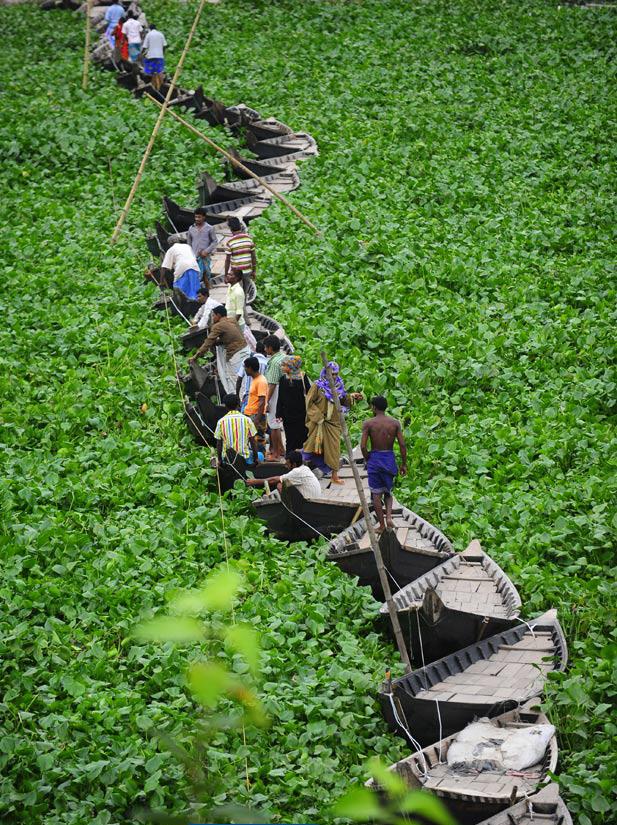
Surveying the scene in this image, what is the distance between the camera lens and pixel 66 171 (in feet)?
68.6

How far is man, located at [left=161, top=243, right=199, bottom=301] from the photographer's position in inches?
587

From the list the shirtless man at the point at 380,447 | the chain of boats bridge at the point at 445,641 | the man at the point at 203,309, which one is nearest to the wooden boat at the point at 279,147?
the man at the point at 203,309

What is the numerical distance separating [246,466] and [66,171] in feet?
38.3

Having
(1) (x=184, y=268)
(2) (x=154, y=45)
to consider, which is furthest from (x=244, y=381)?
(2) (x=154, y=45)

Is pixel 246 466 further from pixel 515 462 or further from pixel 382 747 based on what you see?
pixel 382 747

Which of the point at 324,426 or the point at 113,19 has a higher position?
the point at 113,19

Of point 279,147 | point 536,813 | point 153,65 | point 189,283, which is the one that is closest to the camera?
point 536,813

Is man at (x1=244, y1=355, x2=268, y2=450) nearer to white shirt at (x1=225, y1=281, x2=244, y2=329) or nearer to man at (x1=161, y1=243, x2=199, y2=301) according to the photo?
white shirt at (x1=225, y1=281, x2=244, y2=329)

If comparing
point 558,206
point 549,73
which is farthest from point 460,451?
point 549,73

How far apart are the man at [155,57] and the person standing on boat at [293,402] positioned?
1381 cm

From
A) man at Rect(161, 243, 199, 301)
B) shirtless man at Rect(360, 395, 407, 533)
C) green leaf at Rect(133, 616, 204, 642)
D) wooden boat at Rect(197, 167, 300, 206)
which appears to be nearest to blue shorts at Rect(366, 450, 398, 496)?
shirtless man at Rect(360, 395, 407, 533)

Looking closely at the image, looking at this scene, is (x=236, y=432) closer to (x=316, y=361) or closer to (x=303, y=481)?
(x=303, y=481)

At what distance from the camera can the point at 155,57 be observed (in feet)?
77.5

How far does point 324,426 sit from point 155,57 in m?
15.1
